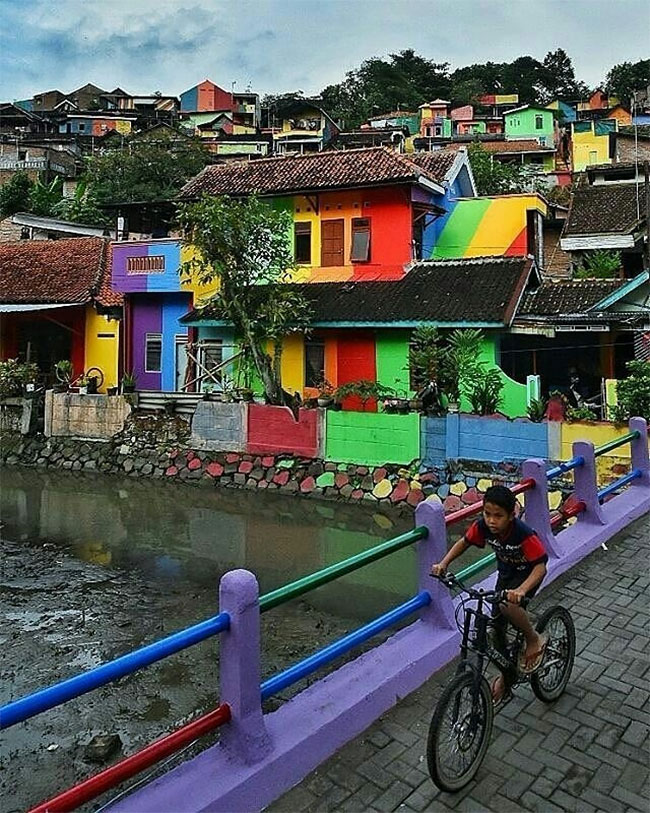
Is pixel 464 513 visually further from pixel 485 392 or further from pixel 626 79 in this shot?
pixel 626 79

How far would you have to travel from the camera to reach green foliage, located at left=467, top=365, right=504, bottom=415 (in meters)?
14.7

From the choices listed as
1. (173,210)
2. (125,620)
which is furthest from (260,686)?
(173,210)

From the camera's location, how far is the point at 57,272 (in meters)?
24.3

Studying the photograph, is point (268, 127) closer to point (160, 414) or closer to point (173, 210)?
point (173, 210)

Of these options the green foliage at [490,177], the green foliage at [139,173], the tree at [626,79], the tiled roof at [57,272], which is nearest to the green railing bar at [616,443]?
the tiled roof at [57,272]

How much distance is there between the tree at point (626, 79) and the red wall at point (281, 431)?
2145 inches

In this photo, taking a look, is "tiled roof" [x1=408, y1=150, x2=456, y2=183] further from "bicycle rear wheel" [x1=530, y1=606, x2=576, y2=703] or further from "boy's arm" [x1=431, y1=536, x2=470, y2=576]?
"boy's arm" [x1=431, y1=536, x2=470, y2=576]

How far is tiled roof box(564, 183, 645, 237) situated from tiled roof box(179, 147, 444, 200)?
5.71 m

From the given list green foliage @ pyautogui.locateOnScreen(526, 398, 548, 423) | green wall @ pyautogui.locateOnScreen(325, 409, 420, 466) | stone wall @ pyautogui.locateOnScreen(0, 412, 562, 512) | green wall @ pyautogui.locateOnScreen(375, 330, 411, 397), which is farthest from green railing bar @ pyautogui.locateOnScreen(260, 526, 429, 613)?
green wall @ pyautogui.locateOnScreen(375, 330, 411, 397)

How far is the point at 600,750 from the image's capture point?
3660 mm

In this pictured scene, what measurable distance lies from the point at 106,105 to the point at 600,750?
75764 mm

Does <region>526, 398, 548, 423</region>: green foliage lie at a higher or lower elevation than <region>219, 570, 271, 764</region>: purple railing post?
higher

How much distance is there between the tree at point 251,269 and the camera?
17.0 meters

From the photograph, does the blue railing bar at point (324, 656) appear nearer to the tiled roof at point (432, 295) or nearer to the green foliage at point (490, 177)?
the tiled roof at point (432, 295)
